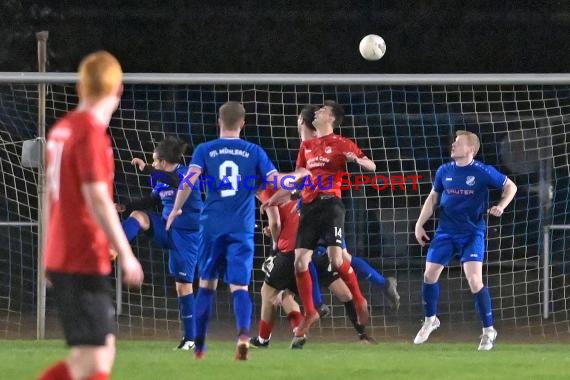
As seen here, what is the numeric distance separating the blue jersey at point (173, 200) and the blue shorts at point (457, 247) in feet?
7.28

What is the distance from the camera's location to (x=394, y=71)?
21.4 metres

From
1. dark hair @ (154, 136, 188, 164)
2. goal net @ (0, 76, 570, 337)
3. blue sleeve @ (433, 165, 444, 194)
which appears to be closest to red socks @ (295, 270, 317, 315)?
dark hair @ (154, 136, 188, 164)

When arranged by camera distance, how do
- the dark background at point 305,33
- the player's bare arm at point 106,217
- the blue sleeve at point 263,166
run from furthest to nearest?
the dark background at point 305,33
the blue sleeve at point 263,166
the player's bare arm at point 106,217

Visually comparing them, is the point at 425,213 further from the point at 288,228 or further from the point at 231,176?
the point at 231,176

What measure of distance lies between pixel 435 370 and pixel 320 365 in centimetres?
78

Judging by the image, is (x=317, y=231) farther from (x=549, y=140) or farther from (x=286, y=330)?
(x=549, y=140)

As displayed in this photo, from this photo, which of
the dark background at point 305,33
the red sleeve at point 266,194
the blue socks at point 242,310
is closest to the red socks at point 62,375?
the blue socks at point 242,310

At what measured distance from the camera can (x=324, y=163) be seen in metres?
10.7

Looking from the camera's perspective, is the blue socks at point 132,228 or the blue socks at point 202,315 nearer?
the blue socks at point 202,315

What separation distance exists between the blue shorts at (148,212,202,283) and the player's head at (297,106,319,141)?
1312 mm

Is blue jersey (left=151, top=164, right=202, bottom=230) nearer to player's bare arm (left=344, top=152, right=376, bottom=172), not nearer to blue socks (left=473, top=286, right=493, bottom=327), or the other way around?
player's bare arm (left=344, top=152, right=376, bottom=172)

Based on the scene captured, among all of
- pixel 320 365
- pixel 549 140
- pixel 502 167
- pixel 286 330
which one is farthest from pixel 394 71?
pixel 320 365

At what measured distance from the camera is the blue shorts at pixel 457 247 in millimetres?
11070

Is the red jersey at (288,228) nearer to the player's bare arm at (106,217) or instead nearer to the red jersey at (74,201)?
the red jersey at (74,201)
